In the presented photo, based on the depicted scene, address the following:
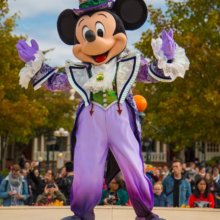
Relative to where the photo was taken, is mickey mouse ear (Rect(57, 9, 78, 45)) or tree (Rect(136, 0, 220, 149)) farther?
tree (Rect(136, 0, 220, 149))

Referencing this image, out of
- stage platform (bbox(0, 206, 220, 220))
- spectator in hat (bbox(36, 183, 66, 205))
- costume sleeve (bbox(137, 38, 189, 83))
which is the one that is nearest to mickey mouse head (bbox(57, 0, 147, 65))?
costume sleeve (bbox(137, 38, 189, 83))

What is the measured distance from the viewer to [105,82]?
239 inches

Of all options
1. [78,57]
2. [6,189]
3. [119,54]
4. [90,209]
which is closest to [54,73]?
[78,57]

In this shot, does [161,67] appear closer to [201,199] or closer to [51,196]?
[201,199]

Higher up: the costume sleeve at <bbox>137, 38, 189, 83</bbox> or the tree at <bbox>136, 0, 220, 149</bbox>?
the tree at <bbox>136, 0, 220, 149</bbox>

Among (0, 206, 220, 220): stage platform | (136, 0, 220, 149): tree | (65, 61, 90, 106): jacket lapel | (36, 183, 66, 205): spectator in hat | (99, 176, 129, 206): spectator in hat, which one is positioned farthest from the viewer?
(136, 0, 220, 149): tree

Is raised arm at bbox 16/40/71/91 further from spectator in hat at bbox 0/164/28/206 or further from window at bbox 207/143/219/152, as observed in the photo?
window at bbox 207/143/219/152

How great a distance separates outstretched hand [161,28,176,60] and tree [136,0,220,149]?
1315 centimetres

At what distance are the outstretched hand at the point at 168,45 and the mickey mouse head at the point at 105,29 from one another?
415mm

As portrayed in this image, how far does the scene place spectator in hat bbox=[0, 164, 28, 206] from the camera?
406 inches

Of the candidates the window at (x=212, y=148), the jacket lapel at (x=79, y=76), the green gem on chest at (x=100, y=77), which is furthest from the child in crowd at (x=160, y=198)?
the window at (x=212, y=148)

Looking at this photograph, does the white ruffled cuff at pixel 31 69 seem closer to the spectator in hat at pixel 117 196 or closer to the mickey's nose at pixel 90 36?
the mickey's nose at pixel 90 36

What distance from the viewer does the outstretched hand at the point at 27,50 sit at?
638cm

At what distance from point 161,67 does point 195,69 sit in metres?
14.5
